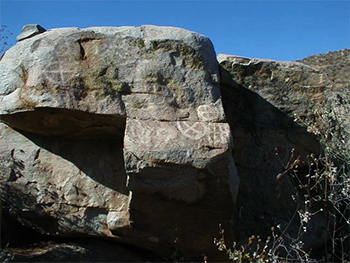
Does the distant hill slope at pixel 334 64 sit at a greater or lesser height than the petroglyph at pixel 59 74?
greater

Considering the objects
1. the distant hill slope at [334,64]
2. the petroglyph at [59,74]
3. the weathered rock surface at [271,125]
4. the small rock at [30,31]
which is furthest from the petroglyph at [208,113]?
the distant hill slope at [334,64]

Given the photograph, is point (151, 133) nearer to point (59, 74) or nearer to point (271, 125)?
point (59, 74)

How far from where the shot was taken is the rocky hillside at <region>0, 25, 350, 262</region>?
294cm

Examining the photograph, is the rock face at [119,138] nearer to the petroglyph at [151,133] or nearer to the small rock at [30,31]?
the petroglyph at [151,133]

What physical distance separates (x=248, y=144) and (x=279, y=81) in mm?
707

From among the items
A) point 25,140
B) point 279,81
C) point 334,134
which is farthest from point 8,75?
point 334,134

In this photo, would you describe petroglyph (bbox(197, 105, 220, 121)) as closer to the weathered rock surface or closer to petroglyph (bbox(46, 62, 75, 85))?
the weathered rock surface

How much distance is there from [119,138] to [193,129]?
733 mm

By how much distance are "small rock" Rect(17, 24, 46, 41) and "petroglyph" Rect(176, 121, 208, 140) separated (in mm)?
1628

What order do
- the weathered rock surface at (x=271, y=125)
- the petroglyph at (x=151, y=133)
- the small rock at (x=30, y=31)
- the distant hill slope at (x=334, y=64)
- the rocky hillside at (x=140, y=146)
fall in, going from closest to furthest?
1. the petroglyph at (x=151, y=133)
2. the rocky hillside at (x=140, y=146)
3. the small rock at (x=30, y=31)
4. the weathered rock surface at (x=271, y=125)
5. the distant hill slope at (x=334, y=64)

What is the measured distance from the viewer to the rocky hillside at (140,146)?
294cm

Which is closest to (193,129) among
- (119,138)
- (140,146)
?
(140,146)

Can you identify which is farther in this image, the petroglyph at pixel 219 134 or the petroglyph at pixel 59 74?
the petroglyph at pixel 59 74

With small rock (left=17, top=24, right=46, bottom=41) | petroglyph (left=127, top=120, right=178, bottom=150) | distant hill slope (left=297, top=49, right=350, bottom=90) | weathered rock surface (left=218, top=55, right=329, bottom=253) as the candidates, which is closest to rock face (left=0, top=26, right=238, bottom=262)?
petroglyph (left=127, top=120, right=178, bottom=150)
